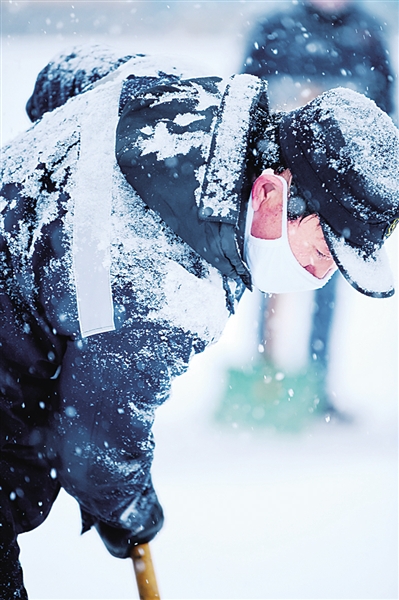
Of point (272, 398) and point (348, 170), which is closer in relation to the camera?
point (348, 170)

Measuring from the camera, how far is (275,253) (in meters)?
1.08

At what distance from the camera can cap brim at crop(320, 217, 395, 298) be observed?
3.19 ft

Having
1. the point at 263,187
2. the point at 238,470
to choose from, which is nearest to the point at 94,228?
the point at 263,187

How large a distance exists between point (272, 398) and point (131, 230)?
2.11 metres

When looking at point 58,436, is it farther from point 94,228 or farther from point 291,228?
point 291,228

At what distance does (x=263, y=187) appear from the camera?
99cm

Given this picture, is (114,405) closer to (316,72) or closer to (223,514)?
(223,514)

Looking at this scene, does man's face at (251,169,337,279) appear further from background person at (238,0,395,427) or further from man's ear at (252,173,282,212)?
background person at (238,0,395,427)

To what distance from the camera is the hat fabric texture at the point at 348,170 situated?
92 cm

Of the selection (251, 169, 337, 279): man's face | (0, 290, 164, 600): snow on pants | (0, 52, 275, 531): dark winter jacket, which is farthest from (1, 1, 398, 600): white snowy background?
(251, 169, 337, 279): man's face

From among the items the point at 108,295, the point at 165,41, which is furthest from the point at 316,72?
the point at 108,295

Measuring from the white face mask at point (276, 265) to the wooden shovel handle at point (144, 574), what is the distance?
75 centimetres

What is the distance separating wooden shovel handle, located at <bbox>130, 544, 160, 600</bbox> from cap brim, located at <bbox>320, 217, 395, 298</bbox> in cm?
88

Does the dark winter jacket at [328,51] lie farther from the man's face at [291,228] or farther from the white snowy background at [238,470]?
the man's face at [291,228]
